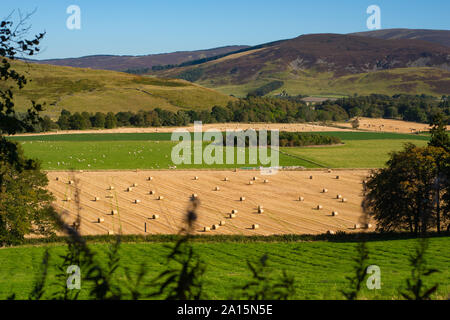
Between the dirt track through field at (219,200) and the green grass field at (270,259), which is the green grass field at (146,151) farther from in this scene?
the green grass field at (270,259)

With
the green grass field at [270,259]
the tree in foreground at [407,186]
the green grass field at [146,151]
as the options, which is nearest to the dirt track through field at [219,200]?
the tree in foreground at [407,186]

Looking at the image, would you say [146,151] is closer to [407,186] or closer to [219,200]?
[219,200]

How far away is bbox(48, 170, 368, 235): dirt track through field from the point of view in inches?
1842

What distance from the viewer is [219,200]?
5906cm

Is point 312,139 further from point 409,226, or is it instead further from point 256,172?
point 409,226

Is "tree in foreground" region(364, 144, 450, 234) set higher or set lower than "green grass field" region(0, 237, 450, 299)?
higher

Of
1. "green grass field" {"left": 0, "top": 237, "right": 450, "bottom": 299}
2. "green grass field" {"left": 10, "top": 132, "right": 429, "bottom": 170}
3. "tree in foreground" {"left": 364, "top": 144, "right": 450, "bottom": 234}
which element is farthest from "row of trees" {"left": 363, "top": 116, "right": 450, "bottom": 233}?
"green grass field" {"left": 10, "top": 132, "right": 429, "bottom": 170}

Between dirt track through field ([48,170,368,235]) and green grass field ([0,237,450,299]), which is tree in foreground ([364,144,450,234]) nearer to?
dirt track through field ([48,170,368,235])

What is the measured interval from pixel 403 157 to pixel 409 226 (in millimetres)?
6456

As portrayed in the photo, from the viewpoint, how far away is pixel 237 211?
53.2 m

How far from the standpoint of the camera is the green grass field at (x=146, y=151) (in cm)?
9281

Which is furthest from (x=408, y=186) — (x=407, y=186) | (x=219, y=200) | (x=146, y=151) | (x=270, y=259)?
(x=146, y=151)

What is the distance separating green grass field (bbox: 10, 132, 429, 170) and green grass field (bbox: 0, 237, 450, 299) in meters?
50.4

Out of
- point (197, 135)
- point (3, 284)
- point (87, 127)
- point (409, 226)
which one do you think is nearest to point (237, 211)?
point (409, 226)
